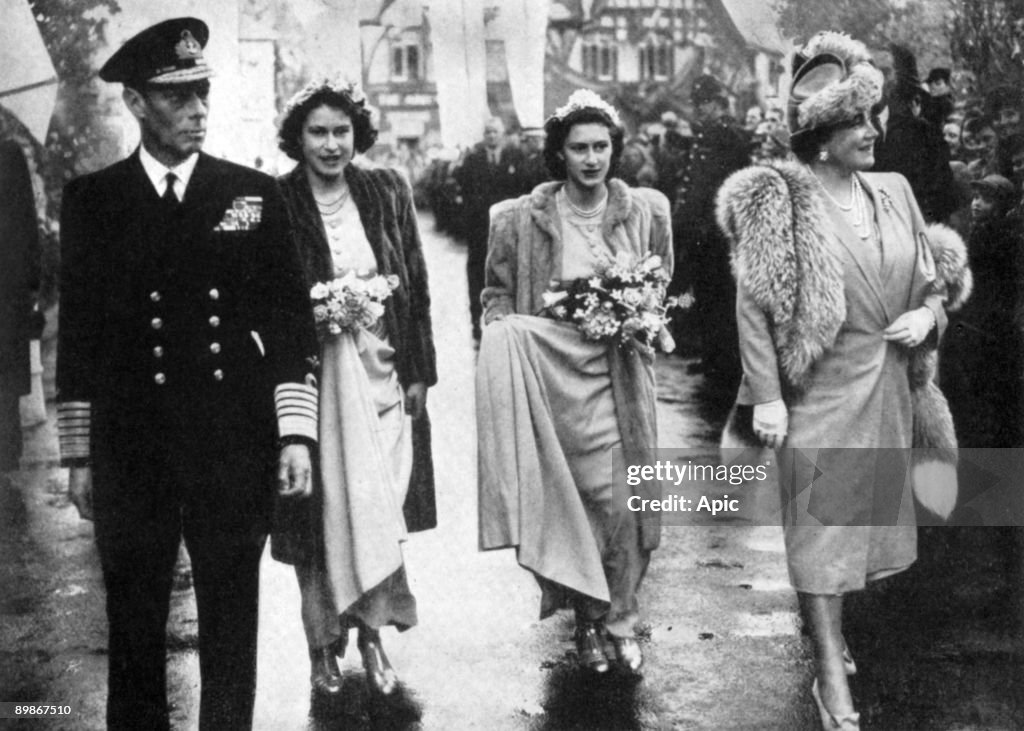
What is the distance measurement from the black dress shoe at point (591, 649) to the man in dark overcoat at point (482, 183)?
127cm

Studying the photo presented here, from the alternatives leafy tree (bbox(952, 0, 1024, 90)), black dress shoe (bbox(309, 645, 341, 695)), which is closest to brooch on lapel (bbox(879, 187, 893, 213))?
leafy tree (bbox(952, 0, 1024, 90))

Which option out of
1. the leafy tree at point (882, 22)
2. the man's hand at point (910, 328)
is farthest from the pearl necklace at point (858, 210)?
the leafy tree at point (882, 22)

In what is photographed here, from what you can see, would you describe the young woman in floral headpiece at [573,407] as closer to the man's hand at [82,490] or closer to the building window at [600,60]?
the building window at [600,60]

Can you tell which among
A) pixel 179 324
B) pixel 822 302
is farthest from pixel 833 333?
pixel 179 324

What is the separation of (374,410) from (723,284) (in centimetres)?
157

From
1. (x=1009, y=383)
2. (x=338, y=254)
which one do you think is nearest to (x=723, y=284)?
(x=1009, y=383)

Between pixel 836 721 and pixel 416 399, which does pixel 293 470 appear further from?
pixel 836 721

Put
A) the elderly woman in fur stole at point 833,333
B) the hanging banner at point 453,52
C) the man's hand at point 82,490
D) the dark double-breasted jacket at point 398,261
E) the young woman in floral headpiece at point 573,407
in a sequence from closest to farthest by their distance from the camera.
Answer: the man's hand at point 82,490, the elderly woman in fur stole at point 833,333, the dark double-breasted jacket at point 398,261, the young woman in floral headpiece at point 573,407, the hanging banner at point 453,52

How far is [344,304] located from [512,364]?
723mm

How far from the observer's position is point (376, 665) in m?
5.01

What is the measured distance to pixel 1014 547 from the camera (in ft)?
18.1

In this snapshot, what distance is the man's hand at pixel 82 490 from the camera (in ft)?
13.8

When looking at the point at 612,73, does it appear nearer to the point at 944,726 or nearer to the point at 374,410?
the point at 374,410

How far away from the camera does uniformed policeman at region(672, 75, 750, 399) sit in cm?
550
